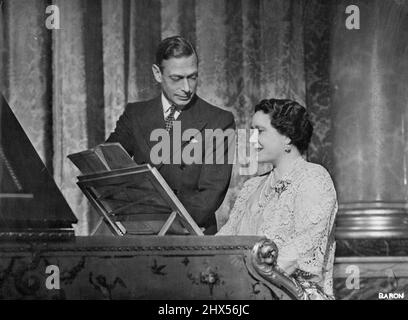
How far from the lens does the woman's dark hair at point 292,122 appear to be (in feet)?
12.1

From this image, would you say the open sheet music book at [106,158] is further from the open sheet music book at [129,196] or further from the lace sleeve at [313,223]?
the lace sleeve at [313,223]

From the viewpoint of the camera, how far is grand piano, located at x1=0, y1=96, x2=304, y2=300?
10.6ft

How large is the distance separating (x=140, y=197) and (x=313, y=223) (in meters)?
0.72

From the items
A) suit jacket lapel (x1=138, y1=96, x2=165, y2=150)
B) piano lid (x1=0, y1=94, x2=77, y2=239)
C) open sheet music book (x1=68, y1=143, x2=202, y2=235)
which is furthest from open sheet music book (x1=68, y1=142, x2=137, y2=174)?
suit jacket lapel (x1=138, y1=96, x2=165, y2=150)

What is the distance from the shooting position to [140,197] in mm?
3594

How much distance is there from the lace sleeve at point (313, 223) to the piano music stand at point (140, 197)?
403mm

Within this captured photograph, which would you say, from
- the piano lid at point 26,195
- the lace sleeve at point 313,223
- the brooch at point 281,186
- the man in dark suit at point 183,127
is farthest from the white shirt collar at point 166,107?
the lace sleeve at point 313,223

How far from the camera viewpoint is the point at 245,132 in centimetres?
416

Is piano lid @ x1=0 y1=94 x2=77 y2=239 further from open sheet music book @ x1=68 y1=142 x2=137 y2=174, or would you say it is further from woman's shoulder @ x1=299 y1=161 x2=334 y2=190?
woman's shoulder @ x1=299 y1=161 x2=334 y2=190

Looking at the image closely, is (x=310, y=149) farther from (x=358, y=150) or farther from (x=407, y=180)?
(x=407, y=180)

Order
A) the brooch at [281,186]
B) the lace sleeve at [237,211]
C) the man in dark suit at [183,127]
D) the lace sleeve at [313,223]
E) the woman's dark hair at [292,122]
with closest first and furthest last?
1. the lace sleeve at [313,223]
2. the brooch at [281,186]
3. the woman's dark hair at [292,122]
4. the lace sleeve at [237,211]
5. the man in dark suit at [183,127]

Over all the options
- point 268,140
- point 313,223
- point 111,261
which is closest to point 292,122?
point 268,140

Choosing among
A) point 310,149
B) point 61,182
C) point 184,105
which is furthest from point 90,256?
point 310,149

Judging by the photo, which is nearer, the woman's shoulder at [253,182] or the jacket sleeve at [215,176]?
the woman's shoulder at [253,182]
